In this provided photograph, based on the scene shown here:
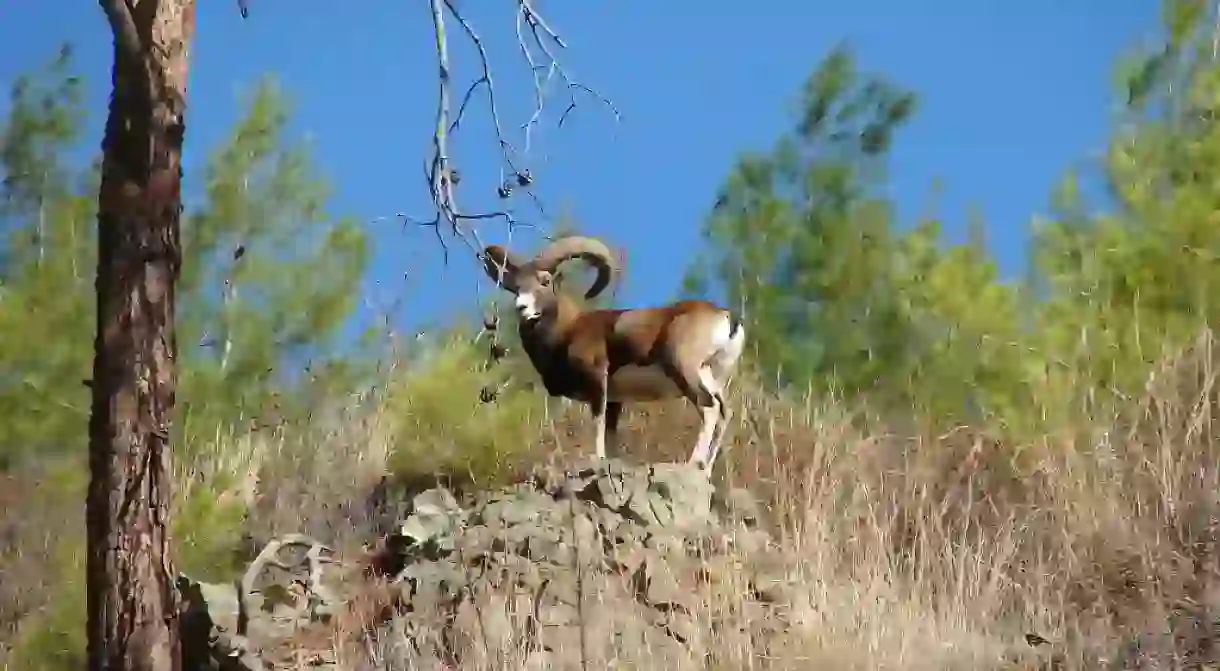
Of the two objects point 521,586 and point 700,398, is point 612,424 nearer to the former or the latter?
point 700,398

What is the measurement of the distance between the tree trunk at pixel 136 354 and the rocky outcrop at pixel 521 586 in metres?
1.57

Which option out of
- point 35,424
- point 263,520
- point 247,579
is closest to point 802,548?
point 247,579

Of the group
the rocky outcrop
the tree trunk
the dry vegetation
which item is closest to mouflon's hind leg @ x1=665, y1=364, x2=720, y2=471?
the dry vegetation

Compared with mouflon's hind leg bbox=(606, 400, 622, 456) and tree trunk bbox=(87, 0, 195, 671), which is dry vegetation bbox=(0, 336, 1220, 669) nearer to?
mouflon's hind leg bbox=(606, 400, 622, 456)

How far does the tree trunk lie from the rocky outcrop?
157 centimetres

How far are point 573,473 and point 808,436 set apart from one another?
2.53 meters

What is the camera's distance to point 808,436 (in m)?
10.2

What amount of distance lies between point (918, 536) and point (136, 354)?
4.20m

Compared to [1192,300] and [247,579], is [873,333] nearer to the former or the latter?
[1192,300]

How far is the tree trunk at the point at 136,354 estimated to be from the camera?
17.4ft

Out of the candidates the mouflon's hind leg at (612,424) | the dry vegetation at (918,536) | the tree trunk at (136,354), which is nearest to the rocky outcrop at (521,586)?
the dry vegetation at (918,536)

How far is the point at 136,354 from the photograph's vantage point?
211 inches

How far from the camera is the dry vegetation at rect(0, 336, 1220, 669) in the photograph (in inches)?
238

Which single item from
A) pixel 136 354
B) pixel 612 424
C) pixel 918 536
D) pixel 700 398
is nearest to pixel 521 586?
pixel 918 536
